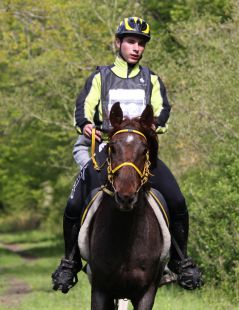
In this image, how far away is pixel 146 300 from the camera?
356 inches

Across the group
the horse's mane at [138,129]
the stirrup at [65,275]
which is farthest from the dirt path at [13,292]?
the horse's mane at [138,129]

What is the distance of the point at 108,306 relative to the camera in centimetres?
918

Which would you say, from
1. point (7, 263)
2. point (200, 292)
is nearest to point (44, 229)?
point (7, 263)

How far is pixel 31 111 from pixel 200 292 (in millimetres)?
16340

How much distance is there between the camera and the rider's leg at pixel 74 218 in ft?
32.1

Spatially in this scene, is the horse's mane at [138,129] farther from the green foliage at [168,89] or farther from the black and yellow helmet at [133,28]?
the green foliage at [168,89]

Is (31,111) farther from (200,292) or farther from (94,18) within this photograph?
(200,292)

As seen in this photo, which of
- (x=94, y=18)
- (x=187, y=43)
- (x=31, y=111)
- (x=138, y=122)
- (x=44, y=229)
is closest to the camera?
(x=138, y=122)

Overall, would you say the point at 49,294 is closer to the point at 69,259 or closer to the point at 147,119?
the point at 69,259

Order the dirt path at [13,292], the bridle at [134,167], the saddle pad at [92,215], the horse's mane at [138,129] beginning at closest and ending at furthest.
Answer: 1. the bridle at [134,167]
2. the horse's mane at [138,129]
3. the saddle pad at [92,215]
4. the dirt path at [13,292]

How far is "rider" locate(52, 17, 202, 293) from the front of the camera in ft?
32.1

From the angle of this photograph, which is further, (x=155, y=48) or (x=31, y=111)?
(x=31, y=111)

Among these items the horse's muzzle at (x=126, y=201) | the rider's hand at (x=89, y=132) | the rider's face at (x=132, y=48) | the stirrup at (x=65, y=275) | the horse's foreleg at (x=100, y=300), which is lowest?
the stirrup at (x=65, y=275)

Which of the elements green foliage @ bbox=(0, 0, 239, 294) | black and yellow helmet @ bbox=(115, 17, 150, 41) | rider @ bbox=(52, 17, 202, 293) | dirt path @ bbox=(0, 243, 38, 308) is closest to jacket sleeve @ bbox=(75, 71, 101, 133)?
rider @ bbox=(52, 17, 202, 293)
